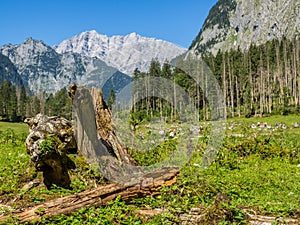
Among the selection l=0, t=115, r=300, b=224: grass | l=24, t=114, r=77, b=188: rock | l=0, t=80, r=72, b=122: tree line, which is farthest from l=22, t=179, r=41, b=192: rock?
l=0, t=80, r=72, b=122: tree line

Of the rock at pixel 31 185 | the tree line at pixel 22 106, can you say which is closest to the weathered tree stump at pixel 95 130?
the rock at pixel 31 185

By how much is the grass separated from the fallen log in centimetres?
14

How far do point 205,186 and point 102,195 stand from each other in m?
2.54

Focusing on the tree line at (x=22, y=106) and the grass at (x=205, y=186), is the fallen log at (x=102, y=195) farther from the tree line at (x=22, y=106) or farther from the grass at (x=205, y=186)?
the tree line at (x=22, y=106)

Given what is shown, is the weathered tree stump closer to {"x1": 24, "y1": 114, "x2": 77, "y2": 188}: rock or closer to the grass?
{"x1": 24, "y1": 114, "x2": 77, "y2": 188}: rock

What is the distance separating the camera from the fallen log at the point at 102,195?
6305 mm

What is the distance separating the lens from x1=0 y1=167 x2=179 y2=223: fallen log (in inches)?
248

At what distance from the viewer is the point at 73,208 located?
661cm

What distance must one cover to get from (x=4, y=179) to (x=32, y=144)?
1.63 meters

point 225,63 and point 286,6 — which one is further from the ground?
point 286,6

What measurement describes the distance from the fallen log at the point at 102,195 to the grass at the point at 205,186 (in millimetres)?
138

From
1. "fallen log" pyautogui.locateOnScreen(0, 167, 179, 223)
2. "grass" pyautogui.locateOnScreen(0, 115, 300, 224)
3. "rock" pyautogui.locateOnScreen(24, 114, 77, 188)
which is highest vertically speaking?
"rock" pyautogui.locateOnScreen(24, 114, 77, 188)

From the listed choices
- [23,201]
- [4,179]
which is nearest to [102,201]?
[23,201]

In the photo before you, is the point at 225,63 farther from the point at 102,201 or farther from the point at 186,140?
the point at 102,201
